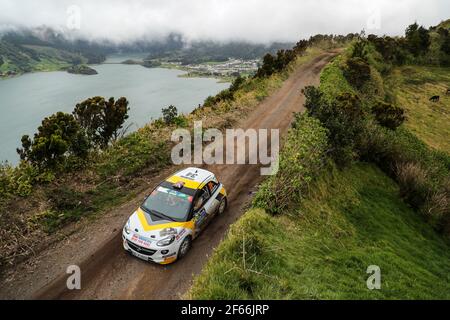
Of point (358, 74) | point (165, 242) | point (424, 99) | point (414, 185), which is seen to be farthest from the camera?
point (424, 99)

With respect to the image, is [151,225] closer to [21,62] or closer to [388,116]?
[388,116]

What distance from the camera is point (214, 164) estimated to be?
736 inches

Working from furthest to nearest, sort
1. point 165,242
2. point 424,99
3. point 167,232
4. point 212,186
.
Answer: point 424,99 < point 212,186 < point 167,232 < point 165,242

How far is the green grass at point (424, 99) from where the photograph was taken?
30694mm

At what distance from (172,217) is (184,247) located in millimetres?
1096

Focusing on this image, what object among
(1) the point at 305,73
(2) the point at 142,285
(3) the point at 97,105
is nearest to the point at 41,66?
(1) the point at 305,73

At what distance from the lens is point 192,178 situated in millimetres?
12984

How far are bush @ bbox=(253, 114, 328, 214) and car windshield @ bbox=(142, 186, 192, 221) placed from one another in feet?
11.1

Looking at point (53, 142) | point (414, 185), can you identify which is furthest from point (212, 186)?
point (414, 185)

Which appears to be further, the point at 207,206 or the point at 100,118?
the point at 100,118

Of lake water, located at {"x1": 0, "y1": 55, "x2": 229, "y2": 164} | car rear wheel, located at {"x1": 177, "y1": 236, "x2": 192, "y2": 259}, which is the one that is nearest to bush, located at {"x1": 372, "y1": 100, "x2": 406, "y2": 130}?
car rear wheel, located at {"x1": 177, "y1": 236, "x2": 192, "y2": 259}

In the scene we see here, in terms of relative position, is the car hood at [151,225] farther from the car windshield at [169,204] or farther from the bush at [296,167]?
the bush at [296,167]

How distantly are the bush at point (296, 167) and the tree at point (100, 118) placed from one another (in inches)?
375

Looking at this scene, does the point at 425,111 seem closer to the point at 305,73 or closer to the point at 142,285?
the point at 305,73
